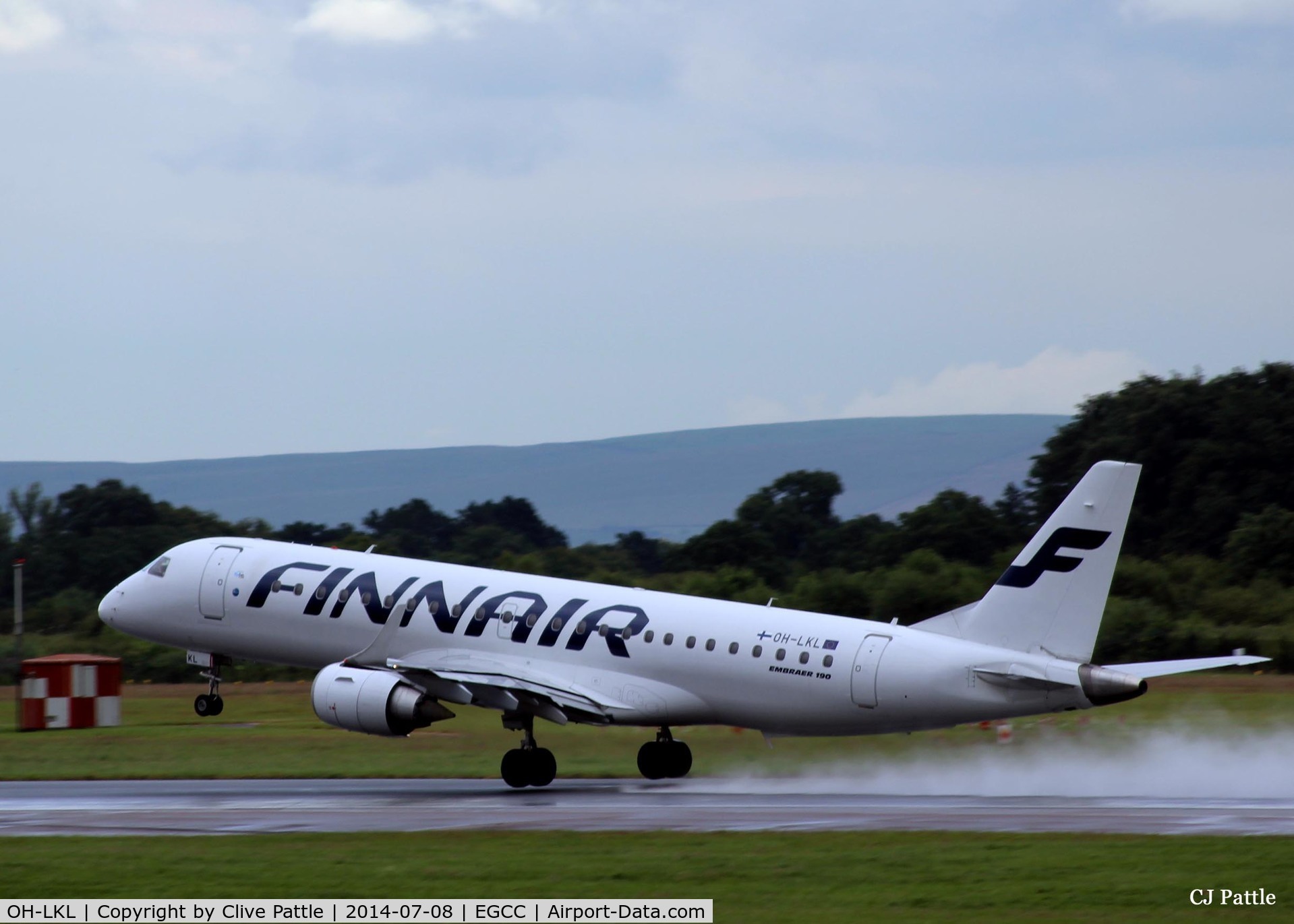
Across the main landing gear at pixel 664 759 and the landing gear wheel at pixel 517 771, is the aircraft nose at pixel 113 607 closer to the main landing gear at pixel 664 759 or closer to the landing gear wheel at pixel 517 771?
the landing gear wheel at pixel 517 771

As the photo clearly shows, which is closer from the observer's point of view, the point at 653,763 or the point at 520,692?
the point at 520,692

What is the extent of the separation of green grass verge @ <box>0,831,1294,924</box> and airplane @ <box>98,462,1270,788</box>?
658 centimetres

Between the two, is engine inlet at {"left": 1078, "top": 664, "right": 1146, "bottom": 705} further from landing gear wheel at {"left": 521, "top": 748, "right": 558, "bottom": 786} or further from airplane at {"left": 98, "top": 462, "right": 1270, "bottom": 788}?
landing gear wheel at {"left": 521, "top": 748, "right": 558, "bottom": 786}

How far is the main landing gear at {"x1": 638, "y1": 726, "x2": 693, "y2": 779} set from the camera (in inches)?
1355

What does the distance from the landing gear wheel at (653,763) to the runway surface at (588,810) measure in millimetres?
286

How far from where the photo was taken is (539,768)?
32938mm

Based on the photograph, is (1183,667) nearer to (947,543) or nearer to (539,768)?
(539,768)

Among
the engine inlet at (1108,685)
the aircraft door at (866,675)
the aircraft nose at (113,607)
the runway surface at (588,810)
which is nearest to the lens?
the runway surface at (588,810)

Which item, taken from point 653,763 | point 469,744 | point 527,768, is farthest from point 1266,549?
point 527,768

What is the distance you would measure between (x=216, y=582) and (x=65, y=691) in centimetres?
1274

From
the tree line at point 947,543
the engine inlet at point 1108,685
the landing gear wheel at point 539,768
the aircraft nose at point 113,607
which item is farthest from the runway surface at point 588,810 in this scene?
the tree line at point 947,543

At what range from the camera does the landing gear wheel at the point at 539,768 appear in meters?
32.9

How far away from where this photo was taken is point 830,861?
70.9 ft

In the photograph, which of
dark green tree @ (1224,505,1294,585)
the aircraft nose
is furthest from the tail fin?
dark green tree @ (1224,505,1294,585)
